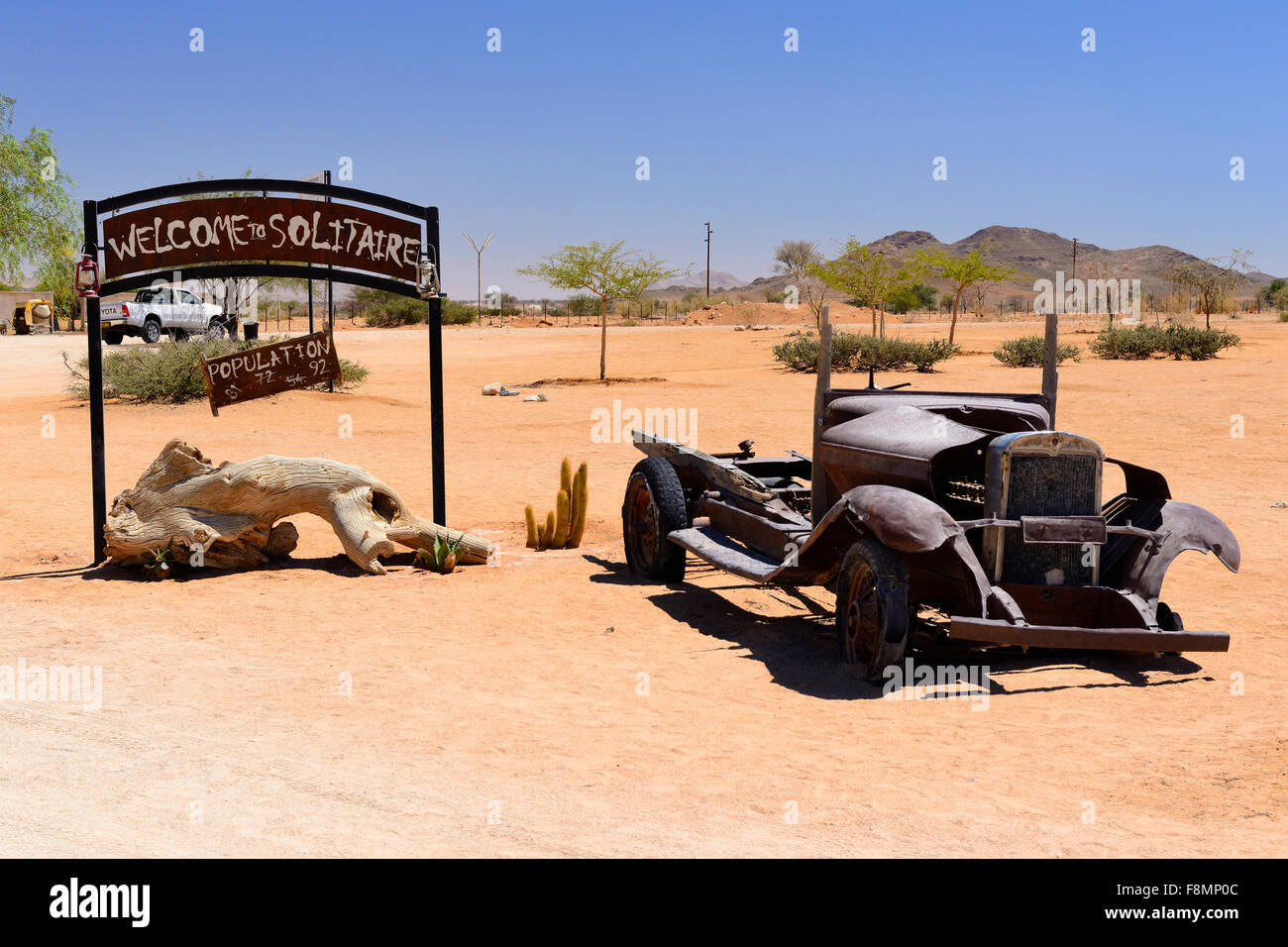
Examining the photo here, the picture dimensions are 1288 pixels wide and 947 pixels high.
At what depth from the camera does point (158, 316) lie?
3778 cm

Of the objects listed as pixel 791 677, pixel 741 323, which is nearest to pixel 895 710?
pixel 791 677

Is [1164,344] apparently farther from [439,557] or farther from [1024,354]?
[439,557]

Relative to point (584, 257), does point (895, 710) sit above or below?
below

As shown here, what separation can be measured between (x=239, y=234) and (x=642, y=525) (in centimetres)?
460

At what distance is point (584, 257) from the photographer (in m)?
34.1

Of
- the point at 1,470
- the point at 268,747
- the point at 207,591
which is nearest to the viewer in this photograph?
the point at 268,747

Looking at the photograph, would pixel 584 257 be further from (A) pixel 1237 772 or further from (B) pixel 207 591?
(A) pixel 1237 772

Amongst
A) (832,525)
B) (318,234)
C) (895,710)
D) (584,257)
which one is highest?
(584,257)

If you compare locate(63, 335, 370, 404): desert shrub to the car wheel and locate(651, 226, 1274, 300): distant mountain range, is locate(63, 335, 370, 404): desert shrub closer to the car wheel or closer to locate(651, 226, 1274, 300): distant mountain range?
the car wheel

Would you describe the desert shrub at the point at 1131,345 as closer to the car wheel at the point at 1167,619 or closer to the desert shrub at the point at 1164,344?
the desert shrub at the point at 1164,344

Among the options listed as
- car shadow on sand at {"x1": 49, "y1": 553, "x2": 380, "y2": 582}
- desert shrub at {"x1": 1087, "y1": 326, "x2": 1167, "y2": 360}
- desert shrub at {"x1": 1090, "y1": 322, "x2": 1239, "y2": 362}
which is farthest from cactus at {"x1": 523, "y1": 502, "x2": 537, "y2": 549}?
desert shrub at {"x1": 1087, "y1": 326, "x2": 1167, "y2": 360}

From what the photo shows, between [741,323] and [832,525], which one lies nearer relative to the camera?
[832,525]

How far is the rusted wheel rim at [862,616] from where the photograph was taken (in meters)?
6.79
